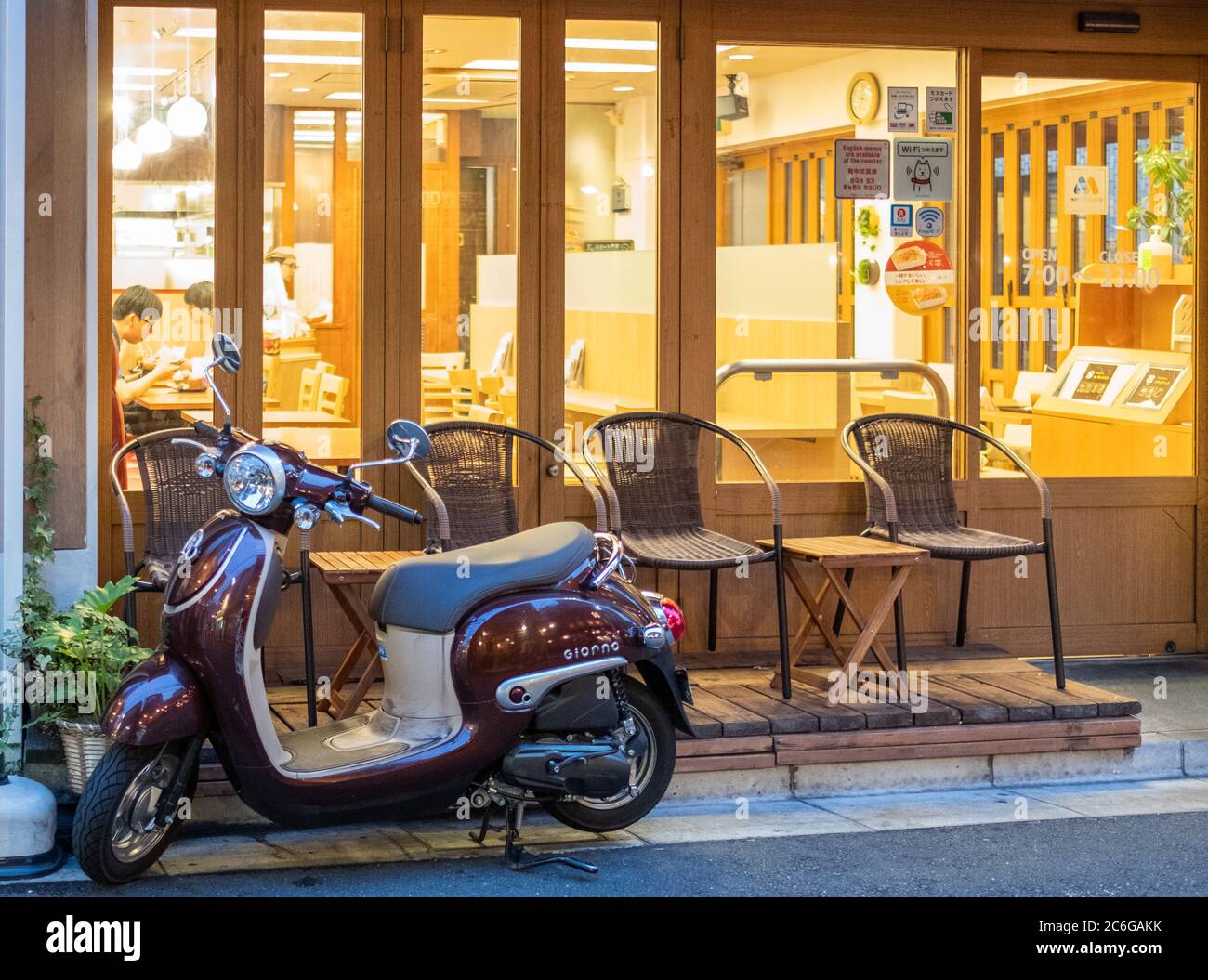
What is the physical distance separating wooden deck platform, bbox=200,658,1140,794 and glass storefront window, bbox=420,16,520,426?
138 centimetres

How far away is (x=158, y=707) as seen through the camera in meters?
4.72

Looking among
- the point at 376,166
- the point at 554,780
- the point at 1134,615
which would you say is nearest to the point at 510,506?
the point at 376,166

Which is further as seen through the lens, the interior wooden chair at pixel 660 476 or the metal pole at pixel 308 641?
the interior wooden chair at pixel 660 476

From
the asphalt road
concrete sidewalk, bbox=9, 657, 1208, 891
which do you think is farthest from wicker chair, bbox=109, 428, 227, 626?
the asphalt road

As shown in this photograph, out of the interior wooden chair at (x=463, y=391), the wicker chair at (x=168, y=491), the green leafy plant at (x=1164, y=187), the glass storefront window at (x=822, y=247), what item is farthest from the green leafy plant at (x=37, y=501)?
the green leafy plant at (x=1164, y=187)

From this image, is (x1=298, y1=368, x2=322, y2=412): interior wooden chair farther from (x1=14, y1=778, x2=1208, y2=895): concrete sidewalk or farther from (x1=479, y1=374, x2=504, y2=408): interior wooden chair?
(x1=14, y1=778, x2=1208, y2=895): concrete sidewalk

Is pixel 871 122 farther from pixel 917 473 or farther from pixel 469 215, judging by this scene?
pixel 469 215

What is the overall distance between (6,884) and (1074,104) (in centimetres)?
549

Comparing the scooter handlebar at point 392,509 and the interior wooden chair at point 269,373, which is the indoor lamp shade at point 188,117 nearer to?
the interior wooden chair at point 269,373

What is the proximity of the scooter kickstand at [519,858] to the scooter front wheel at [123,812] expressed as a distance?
0.97 metres

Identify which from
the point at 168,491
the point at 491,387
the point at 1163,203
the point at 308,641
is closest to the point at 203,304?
the point at 168,491

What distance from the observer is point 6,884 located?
4988 mm

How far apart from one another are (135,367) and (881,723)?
10.4ft

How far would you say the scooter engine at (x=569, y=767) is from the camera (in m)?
5.14
